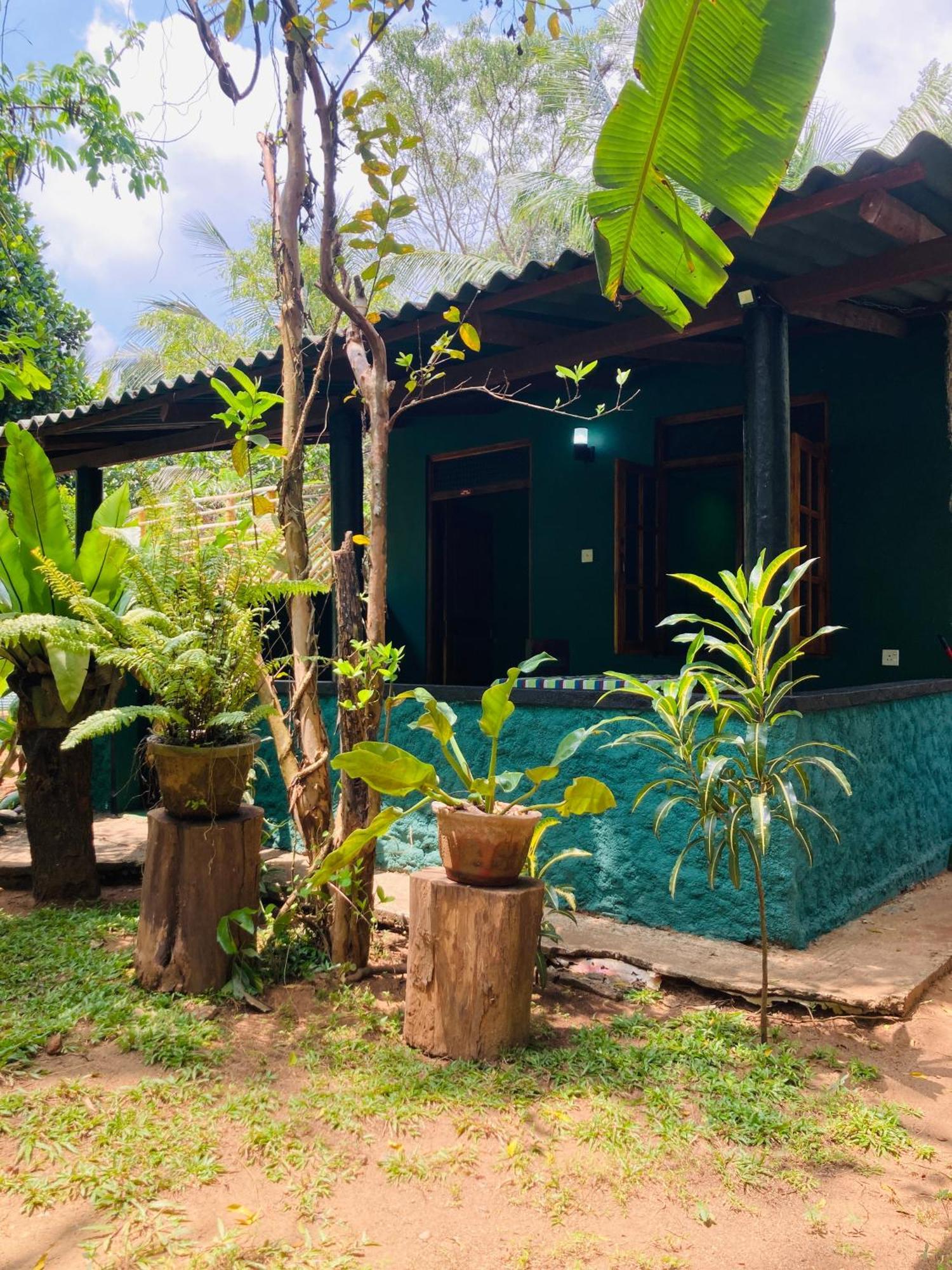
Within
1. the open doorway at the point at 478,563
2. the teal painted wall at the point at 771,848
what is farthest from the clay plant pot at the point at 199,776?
the open doorway at the point at 478,563

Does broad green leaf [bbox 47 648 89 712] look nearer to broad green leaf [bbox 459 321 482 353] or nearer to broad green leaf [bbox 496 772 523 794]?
broad green leaf [bbox 496 772 523 794]

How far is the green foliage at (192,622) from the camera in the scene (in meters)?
3.24

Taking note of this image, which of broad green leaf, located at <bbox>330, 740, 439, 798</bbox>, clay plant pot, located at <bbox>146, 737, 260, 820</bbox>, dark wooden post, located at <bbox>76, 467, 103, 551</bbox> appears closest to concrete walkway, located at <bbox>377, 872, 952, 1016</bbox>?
clay plant pot, located at <bbox>146, 737, 260, 820</bbox>

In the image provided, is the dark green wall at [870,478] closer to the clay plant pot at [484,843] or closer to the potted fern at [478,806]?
the potted fern at [478,806]

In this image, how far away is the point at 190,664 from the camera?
311cm

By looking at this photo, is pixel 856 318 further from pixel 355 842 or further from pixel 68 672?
pixel 68 672

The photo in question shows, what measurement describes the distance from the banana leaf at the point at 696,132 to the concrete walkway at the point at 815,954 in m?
2.27

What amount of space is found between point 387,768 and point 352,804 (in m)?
0.58

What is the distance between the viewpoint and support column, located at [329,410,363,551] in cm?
584

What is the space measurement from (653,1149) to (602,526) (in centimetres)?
501

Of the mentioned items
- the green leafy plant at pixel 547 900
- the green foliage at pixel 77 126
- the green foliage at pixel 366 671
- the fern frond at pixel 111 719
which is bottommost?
the green leafy plant at pixel 547 900

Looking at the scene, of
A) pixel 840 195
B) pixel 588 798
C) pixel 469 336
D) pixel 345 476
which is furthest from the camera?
pixel 345 476

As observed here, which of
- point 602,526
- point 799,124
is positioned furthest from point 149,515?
point 602,526

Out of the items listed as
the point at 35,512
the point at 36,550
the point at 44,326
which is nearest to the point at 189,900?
the point at 36,550
